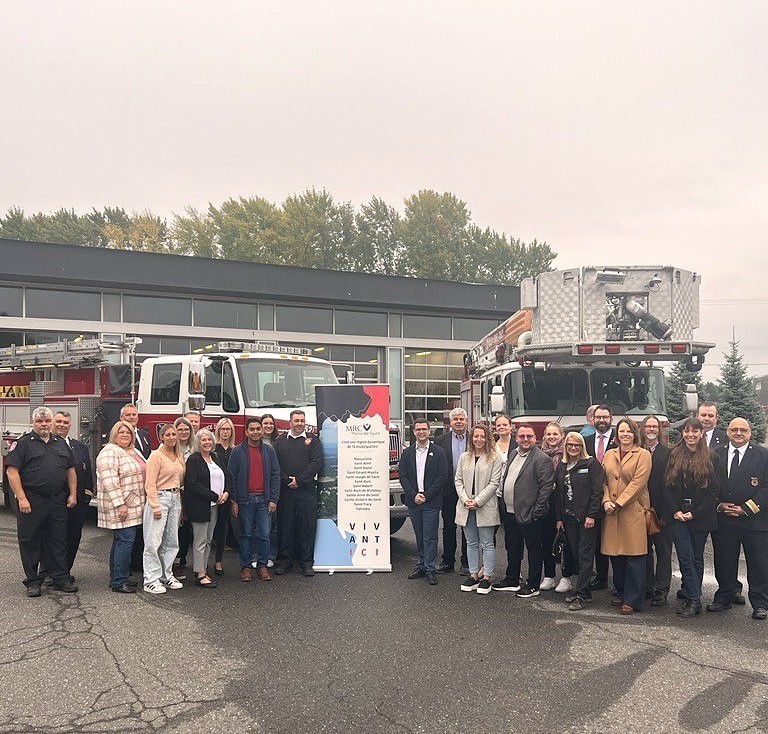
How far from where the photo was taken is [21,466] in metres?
6.85

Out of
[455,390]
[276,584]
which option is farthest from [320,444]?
[455,390]

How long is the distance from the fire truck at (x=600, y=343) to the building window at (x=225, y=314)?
40.5ft

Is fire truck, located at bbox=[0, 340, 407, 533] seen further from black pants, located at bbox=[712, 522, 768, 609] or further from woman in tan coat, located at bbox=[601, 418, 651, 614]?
black pants, located at bbox=[712, 522, 768, 609]

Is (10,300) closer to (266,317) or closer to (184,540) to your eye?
(266,317)

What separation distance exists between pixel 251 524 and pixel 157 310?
1406 centimetres

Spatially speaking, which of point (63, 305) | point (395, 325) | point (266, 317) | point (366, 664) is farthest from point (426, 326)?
point (366, 664)

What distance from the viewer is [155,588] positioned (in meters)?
6.92

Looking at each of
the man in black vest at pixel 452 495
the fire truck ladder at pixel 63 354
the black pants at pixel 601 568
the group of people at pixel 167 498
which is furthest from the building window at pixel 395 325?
the black pants at pixel 601 568

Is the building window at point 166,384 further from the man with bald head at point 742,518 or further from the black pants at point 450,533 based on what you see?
the man with bald head at point 742,518

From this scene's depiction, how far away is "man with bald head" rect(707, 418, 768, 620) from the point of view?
20.3 feet

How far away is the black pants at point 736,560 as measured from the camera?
6191 mm

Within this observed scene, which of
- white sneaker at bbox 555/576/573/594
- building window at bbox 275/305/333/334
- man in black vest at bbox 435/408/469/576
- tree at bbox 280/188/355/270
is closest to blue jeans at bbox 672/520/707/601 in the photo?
white sneaker at bbox 555/576/573/594

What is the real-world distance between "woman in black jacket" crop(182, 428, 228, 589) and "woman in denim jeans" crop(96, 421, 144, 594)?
498mm

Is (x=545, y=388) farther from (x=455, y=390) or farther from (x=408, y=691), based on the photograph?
(x=455, y=390)
